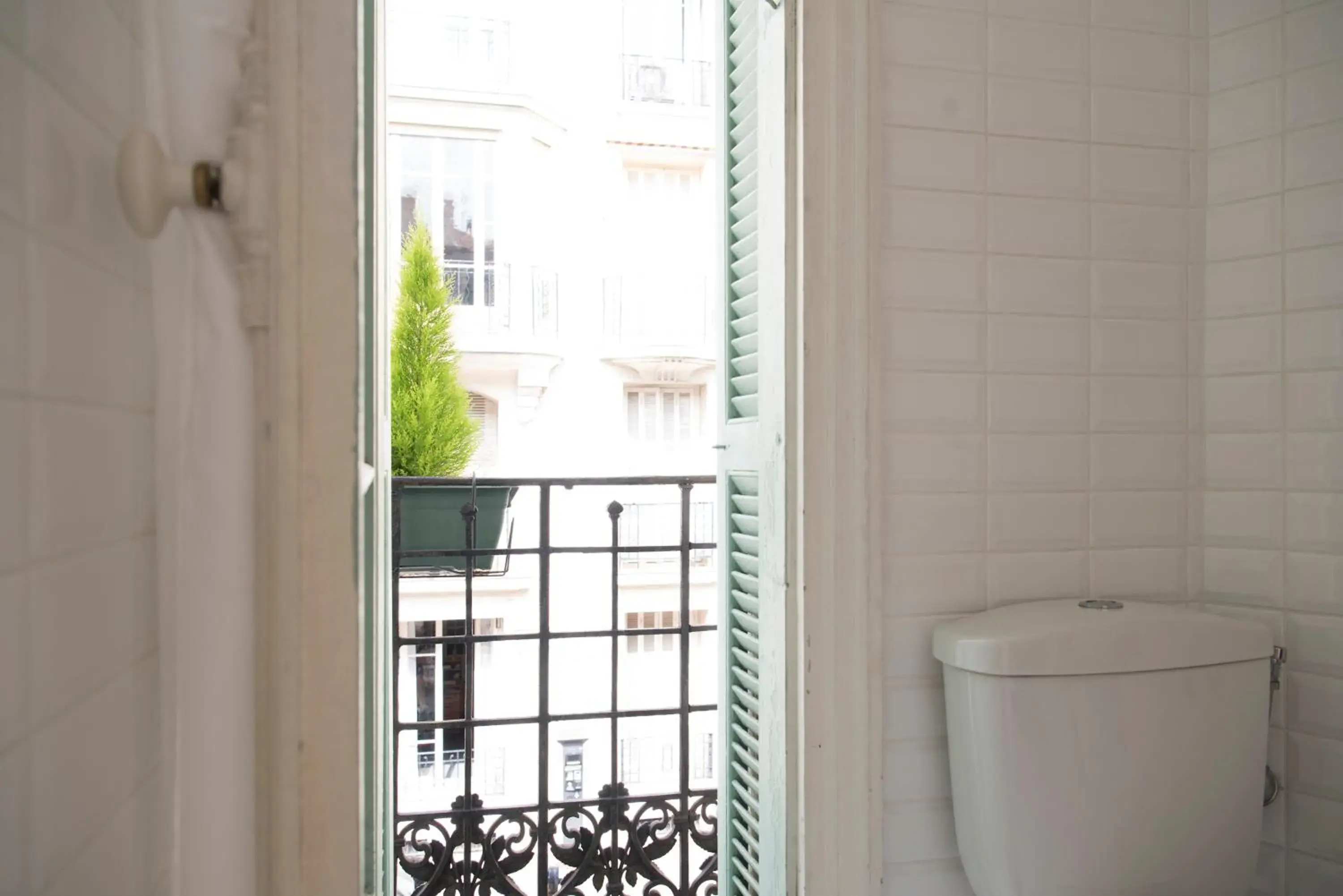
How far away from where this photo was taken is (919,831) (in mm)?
1136

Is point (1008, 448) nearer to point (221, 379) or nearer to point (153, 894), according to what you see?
point (221, 379)

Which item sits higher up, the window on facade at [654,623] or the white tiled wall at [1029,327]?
the white tiled wall at [1029,327]

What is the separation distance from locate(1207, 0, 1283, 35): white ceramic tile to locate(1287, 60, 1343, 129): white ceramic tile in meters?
0.11

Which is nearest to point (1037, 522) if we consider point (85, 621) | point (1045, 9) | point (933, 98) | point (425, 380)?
point (933, 98)

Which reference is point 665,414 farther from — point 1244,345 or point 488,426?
point 1244,345

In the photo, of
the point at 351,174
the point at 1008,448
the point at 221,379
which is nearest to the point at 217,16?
the point at 351,174

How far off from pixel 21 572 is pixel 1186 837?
126 centimetres

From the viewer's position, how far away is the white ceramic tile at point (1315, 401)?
1146 mm

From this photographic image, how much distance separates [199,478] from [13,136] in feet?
0.91

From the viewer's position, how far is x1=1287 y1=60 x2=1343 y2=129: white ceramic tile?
1.15m

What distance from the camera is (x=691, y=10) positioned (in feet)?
18.5

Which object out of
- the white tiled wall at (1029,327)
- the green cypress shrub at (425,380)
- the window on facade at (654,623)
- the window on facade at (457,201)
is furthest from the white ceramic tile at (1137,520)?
the window on facade at (457,201)

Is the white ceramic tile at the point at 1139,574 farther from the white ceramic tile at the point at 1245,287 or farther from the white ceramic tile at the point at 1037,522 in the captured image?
the white ceramic tile at the point at 1245,287

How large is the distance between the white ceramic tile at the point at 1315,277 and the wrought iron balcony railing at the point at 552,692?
3.92ft
